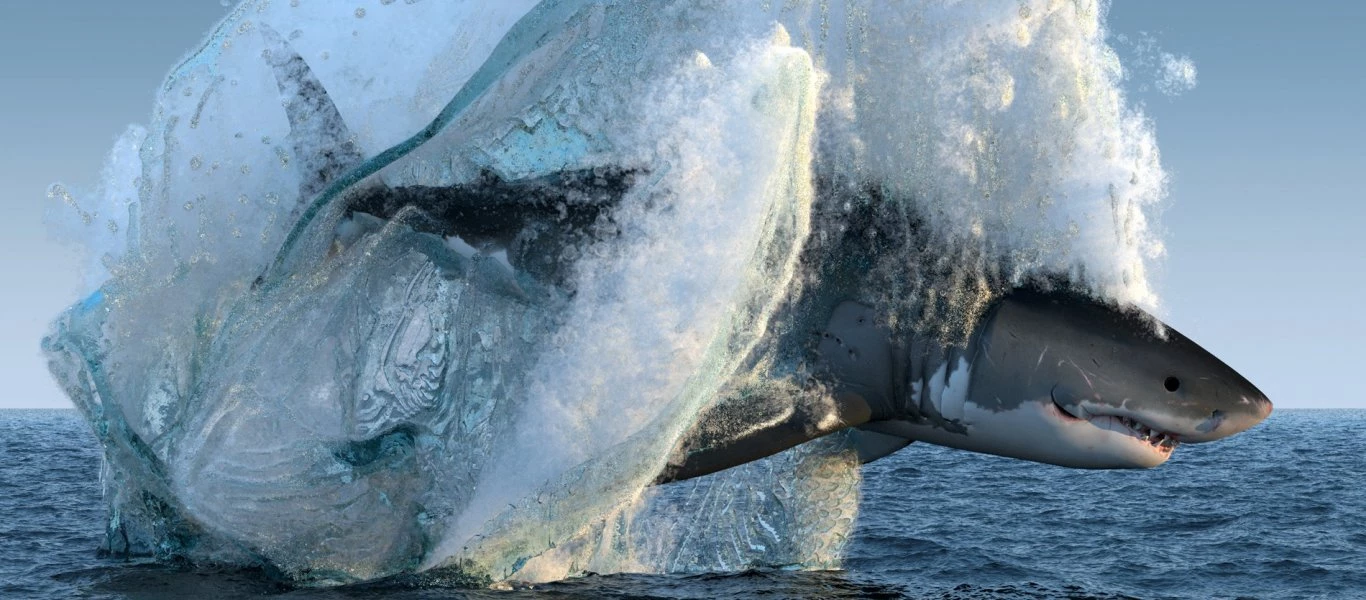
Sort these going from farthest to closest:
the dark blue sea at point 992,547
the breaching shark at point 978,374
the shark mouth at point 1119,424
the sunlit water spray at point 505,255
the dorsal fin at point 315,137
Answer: the dark blue sea at point 992,547 < the dorsal fin at point 315,137 < the shark mouth at point 1119,424 < the breaching shark at point 978,374 < the sunlit water spray at point 505,255

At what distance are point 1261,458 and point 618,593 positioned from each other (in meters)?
35.4

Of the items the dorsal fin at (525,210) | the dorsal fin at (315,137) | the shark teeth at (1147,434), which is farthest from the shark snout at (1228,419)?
the dorsal fin at (315,137)

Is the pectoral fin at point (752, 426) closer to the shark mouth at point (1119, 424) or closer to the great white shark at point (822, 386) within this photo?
the great white shark at point (822, 386)

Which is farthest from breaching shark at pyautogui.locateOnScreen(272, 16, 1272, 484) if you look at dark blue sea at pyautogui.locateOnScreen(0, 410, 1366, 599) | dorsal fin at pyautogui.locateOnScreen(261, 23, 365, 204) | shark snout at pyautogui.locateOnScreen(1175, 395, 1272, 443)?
dark blue sea at pyautogui.locateOnScreen(0, 410, 1366, 599)

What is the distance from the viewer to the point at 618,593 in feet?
29.1

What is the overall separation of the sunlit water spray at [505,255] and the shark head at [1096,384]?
310 millimetres

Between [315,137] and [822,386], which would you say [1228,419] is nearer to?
[822,386]

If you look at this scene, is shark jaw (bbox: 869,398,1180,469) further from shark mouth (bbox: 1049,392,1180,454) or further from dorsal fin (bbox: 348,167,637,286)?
dorsal fin (bbox: 348,167,637,286)

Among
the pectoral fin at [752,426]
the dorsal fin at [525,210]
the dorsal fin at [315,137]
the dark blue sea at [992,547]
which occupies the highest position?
the dorsal fin at [315,137]

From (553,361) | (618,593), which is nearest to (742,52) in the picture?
(553,361)

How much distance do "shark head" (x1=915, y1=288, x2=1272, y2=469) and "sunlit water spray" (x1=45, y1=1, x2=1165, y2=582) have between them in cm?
31

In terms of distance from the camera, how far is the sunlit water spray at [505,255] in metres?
7.30

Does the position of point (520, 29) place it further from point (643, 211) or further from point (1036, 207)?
point (1036, 207)

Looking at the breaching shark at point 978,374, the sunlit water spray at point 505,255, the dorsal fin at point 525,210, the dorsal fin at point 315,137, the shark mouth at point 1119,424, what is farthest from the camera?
the dorsal fin at point 315,137
